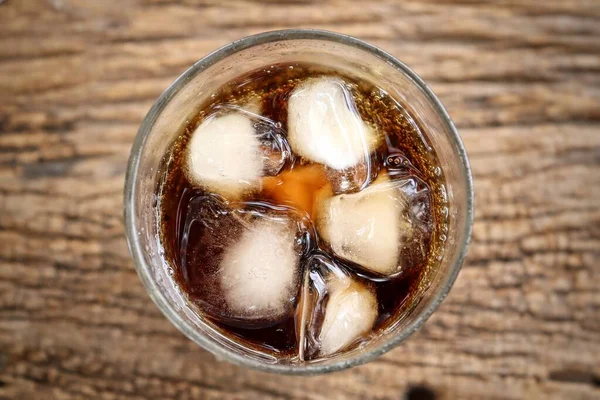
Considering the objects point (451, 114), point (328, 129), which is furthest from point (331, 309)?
point (451, 114)

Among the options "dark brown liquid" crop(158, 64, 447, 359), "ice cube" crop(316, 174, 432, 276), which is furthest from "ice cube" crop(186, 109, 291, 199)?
"ice cube" crop(316, 174, 432, 276)

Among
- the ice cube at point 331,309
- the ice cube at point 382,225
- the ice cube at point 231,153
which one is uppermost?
the ice cube at point 231,153

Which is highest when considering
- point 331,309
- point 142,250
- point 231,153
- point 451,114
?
point 451,114

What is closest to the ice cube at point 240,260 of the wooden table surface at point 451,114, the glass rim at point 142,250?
the glass rim at point 142,250

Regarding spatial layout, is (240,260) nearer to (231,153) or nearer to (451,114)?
(231,153)

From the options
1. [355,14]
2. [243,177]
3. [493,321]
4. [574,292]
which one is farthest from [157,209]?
[574,292]

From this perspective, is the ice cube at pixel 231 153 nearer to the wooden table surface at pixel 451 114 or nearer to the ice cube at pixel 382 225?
the ice cube at pixel 382 225

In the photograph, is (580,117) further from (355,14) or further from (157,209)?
(157,209)
